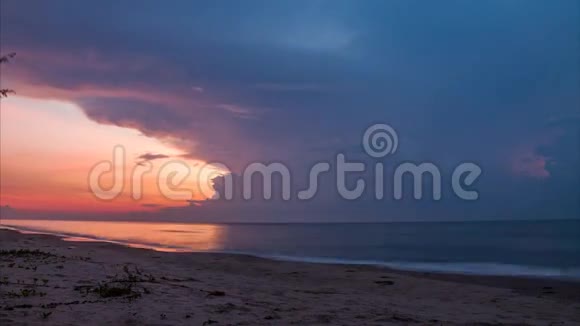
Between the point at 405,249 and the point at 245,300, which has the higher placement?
the point at 245,300

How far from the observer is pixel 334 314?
10828 mm

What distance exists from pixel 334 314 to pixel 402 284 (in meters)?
7.68

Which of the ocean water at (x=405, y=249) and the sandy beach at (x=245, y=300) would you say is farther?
the ocean water at (x=405, y=249)

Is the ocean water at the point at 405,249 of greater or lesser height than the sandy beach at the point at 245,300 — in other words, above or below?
below

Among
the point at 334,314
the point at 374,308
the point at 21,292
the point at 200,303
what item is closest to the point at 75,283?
the point at 21,292

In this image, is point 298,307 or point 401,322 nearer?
point 401,322

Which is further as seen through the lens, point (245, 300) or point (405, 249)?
point (405, 249)

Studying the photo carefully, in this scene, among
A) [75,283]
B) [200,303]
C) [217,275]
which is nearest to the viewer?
[200,303]

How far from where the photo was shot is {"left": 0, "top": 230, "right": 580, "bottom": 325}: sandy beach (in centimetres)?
953

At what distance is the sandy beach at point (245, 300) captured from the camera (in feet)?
31.3

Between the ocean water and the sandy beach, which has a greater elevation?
the sandy beach

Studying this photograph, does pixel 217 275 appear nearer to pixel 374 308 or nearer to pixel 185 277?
pixel 185 277

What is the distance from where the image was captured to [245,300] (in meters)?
11.9

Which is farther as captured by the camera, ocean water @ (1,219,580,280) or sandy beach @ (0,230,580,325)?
ocean water @ (1,219,580,280)
